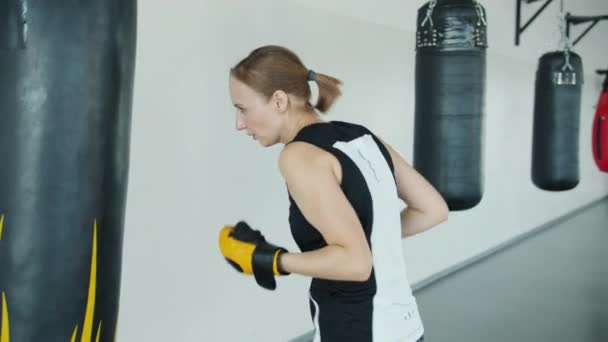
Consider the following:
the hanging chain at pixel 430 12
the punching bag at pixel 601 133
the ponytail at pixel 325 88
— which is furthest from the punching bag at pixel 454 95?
the punching bag at pixel 601 133

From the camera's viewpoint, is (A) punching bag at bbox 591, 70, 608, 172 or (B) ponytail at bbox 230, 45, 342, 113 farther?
(A) punching bag at bbox 591, 70, 608, 172

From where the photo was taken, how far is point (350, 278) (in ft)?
3.32

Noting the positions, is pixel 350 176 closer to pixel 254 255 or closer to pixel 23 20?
pixel 254 255

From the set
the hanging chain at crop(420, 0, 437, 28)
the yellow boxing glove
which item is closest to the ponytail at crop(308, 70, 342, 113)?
the yellow boxing glove

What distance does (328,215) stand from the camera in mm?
998

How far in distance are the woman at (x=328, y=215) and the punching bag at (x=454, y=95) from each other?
2.76 ft

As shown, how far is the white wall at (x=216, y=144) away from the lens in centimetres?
185

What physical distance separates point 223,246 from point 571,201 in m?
5.92

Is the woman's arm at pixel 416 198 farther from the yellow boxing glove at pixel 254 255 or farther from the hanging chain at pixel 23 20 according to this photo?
the hanging chain at pixel 23 20

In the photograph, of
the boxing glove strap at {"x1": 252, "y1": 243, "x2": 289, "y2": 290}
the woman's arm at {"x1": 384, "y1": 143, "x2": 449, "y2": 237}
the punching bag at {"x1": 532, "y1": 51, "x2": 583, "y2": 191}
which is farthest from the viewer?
the punching bag at {"x1": 532, "y1": 51, "x2": 583, "y2": 191}

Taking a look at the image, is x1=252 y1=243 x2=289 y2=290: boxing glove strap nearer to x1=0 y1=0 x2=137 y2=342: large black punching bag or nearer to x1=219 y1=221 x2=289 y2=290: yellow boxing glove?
x1=219 y1=221 x2=289 y2=290: yellow boxing glove

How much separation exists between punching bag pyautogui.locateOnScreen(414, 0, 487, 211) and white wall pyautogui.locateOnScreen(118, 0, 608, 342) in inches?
23.8

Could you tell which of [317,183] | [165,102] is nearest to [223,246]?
[317,183]

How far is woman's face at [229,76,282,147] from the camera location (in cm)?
111
